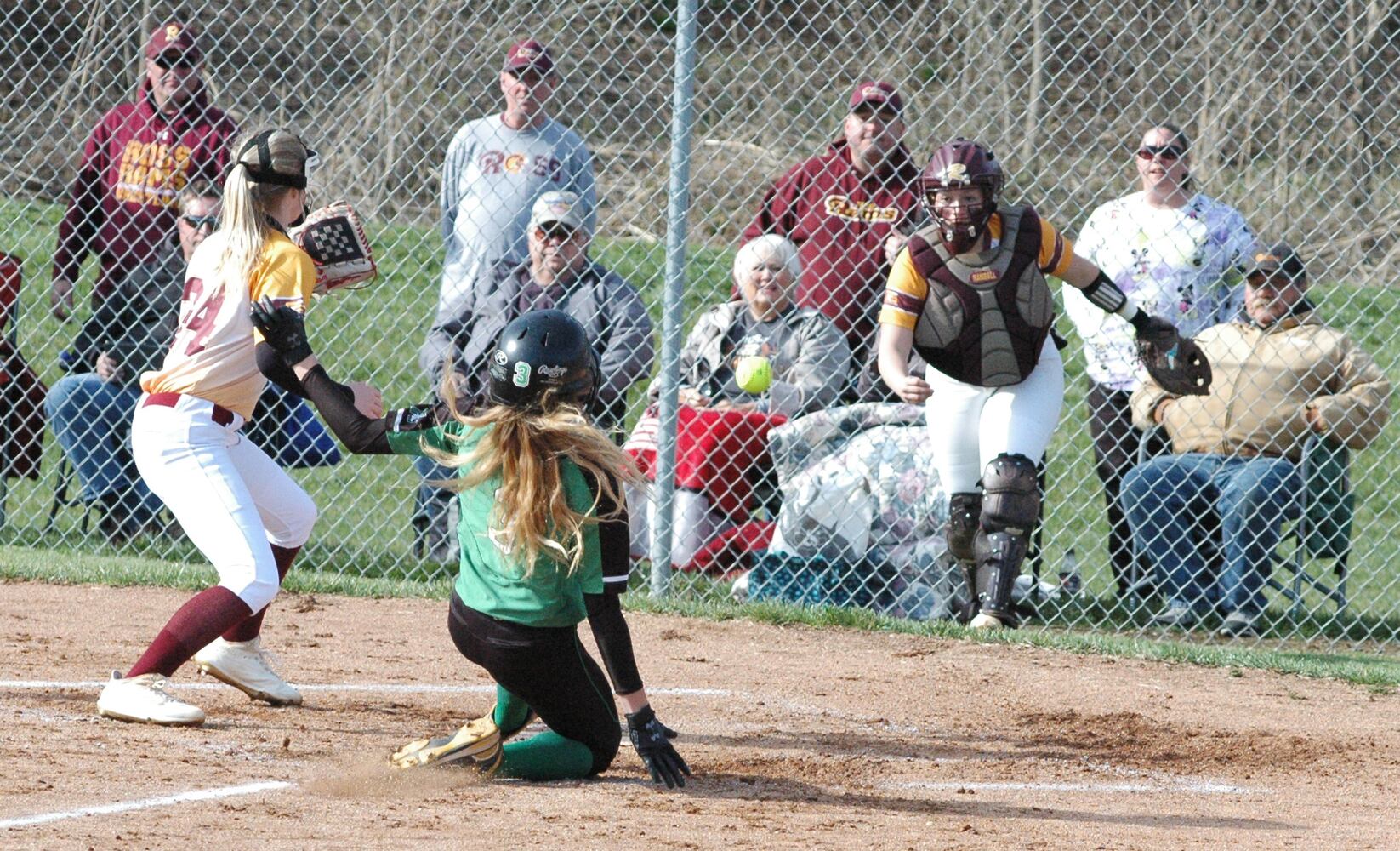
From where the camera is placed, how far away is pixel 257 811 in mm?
3498

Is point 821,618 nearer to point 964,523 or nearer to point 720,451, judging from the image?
point 964,523

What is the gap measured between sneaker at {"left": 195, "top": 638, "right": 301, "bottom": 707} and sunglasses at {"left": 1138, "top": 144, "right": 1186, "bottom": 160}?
172 inches

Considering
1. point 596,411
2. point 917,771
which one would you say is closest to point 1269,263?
point 596,411

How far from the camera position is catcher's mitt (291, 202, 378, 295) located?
4.58 meters

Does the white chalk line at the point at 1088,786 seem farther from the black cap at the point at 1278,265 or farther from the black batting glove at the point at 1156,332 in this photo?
the black cap at the point at 1278,265

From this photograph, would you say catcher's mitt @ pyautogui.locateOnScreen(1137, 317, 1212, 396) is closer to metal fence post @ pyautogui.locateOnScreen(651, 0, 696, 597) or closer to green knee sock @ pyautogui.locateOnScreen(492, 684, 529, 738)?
metal fence post @ pyautogui.locateOnScreen(651, 0, 696, 597)

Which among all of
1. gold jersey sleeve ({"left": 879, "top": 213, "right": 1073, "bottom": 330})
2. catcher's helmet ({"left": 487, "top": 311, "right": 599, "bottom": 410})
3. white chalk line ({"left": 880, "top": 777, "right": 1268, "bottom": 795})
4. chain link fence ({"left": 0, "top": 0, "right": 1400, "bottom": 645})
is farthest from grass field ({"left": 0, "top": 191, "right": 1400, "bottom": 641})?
catcher's helmet ({"left": 487, "top": 311, "right": 599, "bottom": 410})

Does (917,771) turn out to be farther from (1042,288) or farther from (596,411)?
(596,411)

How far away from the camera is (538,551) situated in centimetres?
382

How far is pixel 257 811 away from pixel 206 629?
919 mm

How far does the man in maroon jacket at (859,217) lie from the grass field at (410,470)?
111cm

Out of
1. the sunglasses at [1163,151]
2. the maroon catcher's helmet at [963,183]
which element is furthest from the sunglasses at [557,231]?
the sunglasses at [1163,151]

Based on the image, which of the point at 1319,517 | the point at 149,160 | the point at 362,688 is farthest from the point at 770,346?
the point at 149,160

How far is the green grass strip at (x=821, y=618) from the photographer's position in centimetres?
614
